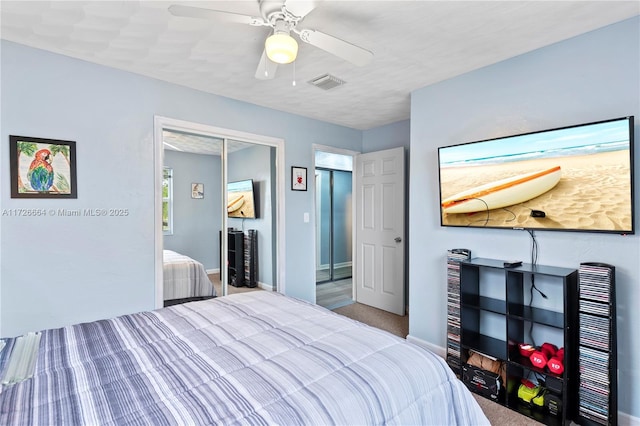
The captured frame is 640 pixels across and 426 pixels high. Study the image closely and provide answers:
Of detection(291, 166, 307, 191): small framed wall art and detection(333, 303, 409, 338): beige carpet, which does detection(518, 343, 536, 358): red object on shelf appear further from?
detection(291, 166, 307, 191): small framed wall art

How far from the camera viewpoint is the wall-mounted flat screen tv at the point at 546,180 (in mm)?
1870

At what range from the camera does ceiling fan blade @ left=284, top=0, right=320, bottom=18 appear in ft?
4.79

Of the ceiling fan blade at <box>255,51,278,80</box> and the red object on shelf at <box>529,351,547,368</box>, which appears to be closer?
the ceiling fan blade at <box>255,51,278,80</box>

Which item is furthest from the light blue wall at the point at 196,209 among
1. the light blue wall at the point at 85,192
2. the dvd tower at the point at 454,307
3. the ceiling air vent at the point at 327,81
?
the dvd tower at the point at 454,307

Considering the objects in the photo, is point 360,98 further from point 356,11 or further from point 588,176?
point 588,176

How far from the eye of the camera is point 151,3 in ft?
5.79

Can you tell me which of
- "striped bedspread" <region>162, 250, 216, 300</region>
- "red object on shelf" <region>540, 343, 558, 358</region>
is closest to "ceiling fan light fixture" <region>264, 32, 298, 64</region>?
"striped bedspread" <region>162, 250, 216, 300</region>

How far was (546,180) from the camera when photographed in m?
2.14

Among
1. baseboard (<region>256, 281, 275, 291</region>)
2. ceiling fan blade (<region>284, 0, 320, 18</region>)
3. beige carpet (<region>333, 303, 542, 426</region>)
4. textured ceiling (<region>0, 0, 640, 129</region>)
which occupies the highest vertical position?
textured ceiling (<region>0, 0, 640, 129</region>)

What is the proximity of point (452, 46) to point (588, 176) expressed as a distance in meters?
1.23

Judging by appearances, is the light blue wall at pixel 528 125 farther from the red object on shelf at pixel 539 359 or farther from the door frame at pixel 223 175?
the door frame at pixel 223 175

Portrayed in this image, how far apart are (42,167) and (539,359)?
368cm

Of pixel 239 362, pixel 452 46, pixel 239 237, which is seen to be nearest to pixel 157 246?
pixel 239 237

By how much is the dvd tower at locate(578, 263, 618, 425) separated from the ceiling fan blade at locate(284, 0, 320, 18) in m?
2.15
